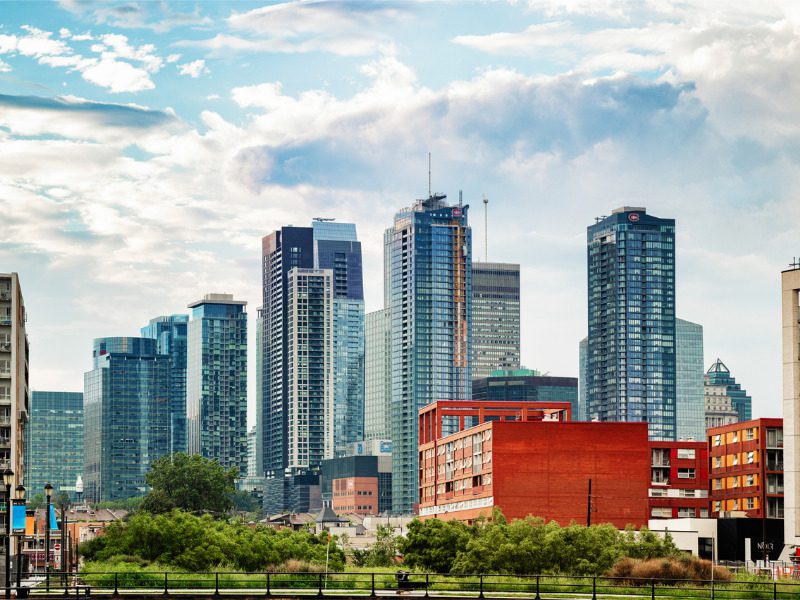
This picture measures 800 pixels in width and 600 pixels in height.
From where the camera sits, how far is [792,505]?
14588 centimetres

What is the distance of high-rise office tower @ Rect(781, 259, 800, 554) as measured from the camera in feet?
478

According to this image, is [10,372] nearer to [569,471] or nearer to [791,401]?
[569,471]

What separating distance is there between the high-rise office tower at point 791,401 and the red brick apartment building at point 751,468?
14683mm

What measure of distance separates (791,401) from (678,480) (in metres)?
46.8

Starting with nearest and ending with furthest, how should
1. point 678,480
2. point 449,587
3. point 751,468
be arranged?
1. point 449,587
2. point 751,468
3. point 678,480

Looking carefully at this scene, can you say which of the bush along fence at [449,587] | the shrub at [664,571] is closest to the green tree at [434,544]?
the shrub at [664,571]

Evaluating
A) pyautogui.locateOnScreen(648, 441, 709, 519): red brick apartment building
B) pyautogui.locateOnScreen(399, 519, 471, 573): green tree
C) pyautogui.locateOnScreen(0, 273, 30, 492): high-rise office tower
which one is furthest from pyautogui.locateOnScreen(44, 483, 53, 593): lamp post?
pyautogui.locateOnScreen(648, 441, 709, 519): red brick apartment building

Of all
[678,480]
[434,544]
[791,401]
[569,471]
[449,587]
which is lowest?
[434,544]

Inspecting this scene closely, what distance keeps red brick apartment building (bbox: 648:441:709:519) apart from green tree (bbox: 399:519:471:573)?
69038 mm

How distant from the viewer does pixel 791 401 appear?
5753 inches

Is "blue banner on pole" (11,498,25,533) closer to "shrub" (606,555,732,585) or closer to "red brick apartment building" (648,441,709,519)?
"shrub" (606,555,732,585)

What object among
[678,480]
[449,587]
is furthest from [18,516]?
[678,480]

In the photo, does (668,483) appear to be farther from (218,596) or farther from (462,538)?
(218,596)

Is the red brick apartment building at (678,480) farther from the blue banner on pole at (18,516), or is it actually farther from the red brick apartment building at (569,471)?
the blue banner on pole at (18,516)
